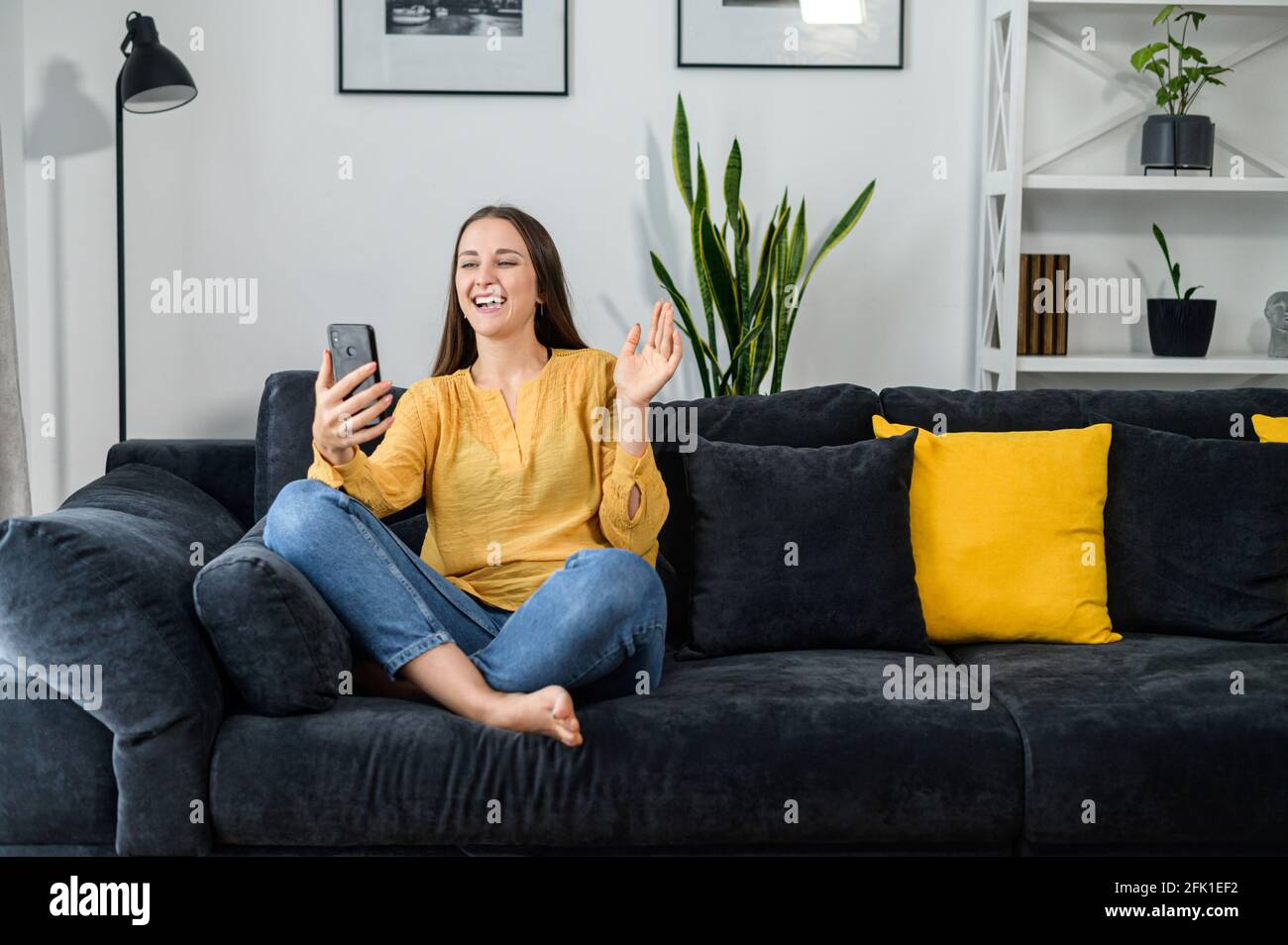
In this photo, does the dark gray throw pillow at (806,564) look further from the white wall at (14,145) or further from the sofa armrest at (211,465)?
the white wall at (14,145)

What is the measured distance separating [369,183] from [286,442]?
1.09 m

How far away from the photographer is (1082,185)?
10.3 feet

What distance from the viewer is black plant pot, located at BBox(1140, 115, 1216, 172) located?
3146 mm

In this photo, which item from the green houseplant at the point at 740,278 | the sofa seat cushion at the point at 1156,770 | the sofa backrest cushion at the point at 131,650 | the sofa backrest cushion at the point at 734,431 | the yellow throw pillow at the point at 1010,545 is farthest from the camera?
the green houseplant at the point at 740,278

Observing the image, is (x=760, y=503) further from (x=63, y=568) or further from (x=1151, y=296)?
(x=1151, y=296)

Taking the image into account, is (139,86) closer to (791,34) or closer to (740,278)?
(740,278)

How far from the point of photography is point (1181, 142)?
3154 millimetres

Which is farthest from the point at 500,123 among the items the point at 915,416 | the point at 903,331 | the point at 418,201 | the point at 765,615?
the point at 765,615

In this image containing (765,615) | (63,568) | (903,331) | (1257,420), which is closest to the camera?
(63,568)

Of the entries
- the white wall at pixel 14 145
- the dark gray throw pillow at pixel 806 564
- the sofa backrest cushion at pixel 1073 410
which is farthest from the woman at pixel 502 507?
the white wall at pixel 14 145

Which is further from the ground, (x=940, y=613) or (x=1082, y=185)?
(x=1082, y=185)

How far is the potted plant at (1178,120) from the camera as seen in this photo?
122 inches

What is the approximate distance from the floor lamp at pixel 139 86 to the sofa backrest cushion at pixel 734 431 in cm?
126

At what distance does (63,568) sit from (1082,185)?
8.05 feet
